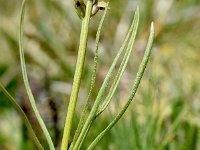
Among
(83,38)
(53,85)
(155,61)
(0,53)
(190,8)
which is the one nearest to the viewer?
(83,38)

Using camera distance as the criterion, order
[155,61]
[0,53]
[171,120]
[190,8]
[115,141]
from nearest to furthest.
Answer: [115,141] → [171,120] → [155,61] → [0,53] → [190,8]

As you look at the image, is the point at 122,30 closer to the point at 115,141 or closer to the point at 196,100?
the point at 196,100

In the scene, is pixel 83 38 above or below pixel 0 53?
above

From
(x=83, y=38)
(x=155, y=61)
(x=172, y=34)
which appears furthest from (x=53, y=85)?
(x=83, y=38)

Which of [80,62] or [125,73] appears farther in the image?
[125,73]

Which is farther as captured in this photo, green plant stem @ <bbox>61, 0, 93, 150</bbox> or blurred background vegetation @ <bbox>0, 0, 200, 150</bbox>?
blurred background vegetation @ <bbox>0, 0, 200, 150</bbox>

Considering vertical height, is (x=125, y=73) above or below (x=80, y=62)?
below

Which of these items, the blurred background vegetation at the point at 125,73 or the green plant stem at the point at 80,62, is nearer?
the green plant stem at the point at 80,62

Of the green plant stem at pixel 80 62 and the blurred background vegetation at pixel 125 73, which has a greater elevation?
the green plant stem at pixel 80 62
